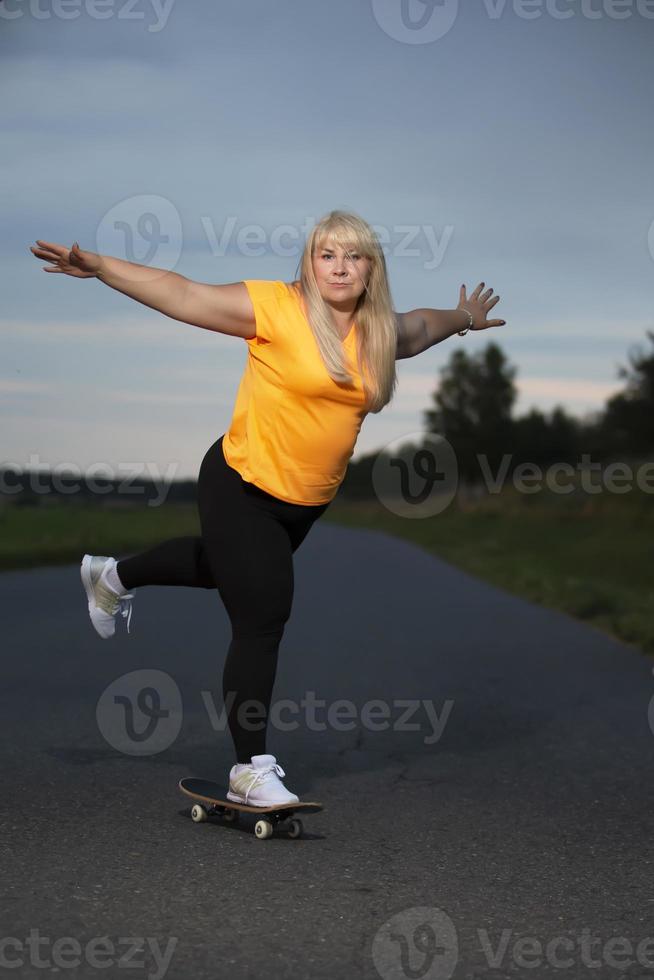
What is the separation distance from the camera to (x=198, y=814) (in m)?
4.62

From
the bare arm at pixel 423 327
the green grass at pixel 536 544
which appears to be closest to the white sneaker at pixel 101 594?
the bare arm at pixel 423 327

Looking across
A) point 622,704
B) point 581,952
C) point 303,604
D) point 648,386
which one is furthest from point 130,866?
point 648,386

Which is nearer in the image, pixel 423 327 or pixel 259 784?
pixel 259 784

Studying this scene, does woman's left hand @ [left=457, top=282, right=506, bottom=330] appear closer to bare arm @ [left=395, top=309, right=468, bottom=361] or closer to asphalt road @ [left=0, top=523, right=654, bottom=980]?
bare arm @ [left=395, top=309, right=468, bottom=361]

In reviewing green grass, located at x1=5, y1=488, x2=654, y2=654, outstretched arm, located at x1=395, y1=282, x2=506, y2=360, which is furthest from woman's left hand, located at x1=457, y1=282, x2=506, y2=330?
green grass, located at x1=5, y1=488, x2=654, y2=654

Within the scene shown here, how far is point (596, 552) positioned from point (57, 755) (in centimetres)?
2380

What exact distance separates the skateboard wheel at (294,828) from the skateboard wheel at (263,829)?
2.6 inches

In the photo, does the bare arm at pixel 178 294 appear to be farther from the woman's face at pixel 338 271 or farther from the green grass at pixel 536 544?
the green grass at pixel 536 544

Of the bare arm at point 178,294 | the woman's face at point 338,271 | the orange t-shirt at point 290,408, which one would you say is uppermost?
the woman's face at point 338,271

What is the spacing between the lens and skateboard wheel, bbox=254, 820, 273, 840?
442 centimetres

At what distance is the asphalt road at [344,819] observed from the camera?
328 centimetres

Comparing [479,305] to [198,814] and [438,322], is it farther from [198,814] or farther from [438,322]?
[198,814]

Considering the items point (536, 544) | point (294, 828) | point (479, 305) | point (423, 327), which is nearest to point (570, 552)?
point (536, 544)

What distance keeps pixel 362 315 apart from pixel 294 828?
5.57 feet
